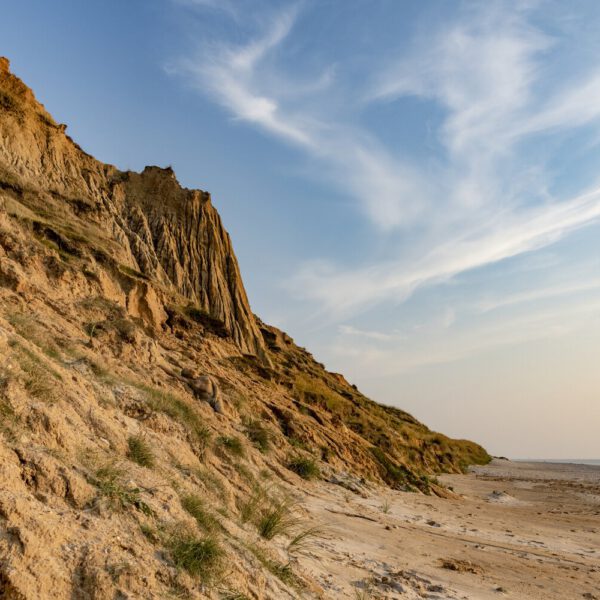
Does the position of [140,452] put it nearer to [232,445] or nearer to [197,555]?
[197,555]

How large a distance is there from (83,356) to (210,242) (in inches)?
1189

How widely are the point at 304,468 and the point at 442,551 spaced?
212 inches

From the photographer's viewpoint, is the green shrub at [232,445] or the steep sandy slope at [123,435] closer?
the steep sandy slope at [123,435]

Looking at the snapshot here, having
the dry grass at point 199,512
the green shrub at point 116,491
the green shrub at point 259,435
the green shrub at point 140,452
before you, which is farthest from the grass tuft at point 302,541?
the green shrub at point 259,435

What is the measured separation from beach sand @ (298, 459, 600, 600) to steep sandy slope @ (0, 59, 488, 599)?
72 cm

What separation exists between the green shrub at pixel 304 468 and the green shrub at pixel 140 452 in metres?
7.87

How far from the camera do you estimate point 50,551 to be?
3.31 meters

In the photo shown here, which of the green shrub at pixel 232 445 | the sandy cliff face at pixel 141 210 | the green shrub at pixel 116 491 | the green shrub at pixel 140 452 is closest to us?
the green shrub at pixel 116 491

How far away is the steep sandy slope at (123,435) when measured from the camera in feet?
12.0

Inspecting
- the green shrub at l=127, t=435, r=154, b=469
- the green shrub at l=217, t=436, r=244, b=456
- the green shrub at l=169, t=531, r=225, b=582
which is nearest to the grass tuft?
the green shrub at l=127, t=435, r=154, b=469

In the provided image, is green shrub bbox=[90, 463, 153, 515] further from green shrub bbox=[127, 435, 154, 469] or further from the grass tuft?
the grass tuft

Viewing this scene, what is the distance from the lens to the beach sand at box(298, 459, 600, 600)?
21.5 feet

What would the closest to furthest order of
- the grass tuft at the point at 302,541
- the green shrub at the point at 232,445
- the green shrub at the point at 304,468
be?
1. the grass tuft at the point at 302,541
2. the green shrub at the point at 232,445
3. the green shrub at the point at 304,468

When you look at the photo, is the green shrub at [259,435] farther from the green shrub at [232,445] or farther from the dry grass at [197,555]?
the dry grass at [197,555]
